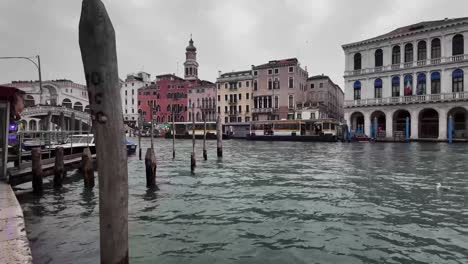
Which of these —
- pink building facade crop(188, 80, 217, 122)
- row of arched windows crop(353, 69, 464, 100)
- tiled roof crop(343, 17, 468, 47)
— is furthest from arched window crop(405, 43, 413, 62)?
pink building facade crop(188, 80, 217, 122)

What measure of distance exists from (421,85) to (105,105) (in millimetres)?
43755

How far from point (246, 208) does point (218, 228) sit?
1566 millimetres

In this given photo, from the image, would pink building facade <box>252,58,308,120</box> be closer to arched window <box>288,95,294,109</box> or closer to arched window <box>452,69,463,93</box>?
arched window <box>288,95,294,109</box>

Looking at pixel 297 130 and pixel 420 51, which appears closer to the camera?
pixel 420 51

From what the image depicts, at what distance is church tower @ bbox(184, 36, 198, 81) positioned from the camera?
72812mm

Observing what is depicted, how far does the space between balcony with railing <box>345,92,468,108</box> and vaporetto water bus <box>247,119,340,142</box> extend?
402cm

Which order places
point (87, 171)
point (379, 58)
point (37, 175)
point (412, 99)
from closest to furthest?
point (37, 175)
point (87, 171)
point (412, 99)
point (379, 58)

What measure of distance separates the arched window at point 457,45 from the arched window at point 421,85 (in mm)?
3901

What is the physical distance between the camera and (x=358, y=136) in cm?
4012

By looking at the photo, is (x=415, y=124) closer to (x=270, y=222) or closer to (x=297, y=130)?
(x=297, y=130)

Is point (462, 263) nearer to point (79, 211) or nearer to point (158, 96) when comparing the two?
point (79, 211)

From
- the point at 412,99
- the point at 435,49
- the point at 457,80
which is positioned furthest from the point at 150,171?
the point at 435,49

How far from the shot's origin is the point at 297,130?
4459 cm

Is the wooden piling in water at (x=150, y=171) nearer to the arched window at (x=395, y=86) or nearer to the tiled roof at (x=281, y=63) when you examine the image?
the arched window at (x=395, y=86)
